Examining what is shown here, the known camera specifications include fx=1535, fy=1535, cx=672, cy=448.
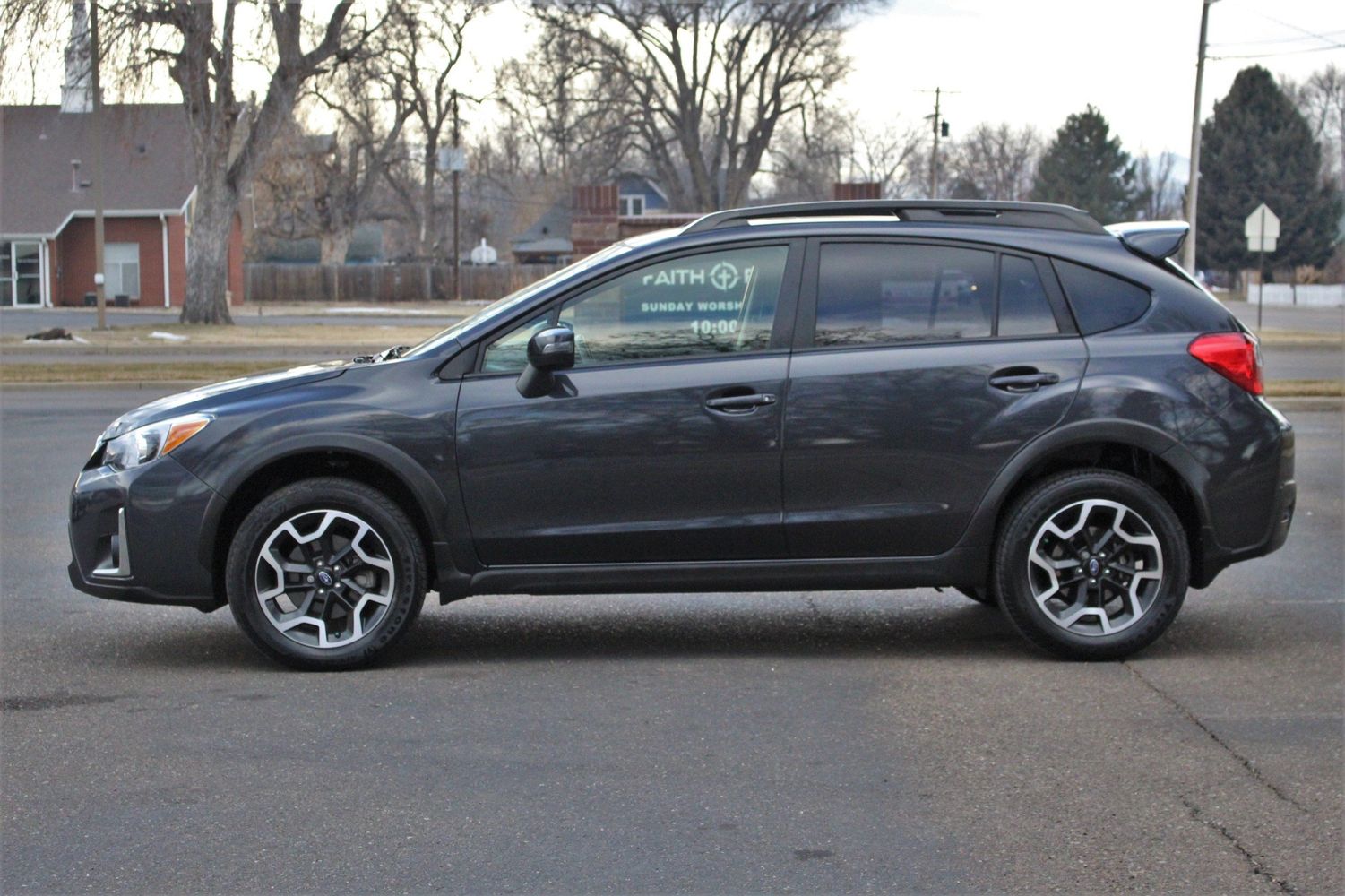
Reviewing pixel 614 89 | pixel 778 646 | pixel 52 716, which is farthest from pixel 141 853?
pixel 614 89

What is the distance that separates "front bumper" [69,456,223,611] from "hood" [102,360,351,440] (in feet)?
0.71

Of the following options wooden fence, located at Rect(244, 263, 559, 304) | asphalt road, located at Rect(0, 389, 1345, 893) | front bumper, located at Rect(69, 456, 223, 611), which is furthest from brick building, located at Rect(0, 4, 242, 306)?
asphalt road, located at Rect(0, 389, 1345, 893)

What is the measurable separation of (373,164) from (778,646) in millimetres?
62965

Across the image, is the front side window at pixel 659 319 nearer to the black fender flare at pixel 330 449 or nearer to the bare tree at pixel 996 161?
the black fender flare at pixel 330 449

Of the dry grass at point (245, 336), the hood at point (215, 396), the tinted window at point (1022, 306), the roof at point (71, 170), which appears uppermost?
the roof at point (71, 170)

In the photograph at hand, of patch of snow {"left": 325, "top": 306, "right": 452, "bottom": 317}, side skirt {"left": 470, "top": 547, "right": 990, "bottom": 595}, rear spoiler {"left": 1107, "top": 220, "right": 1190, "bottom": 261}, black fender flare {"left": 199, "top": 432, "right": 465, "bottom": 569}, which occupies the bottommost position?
side skirt {"left": 470, "top": 547, "right": 990, "bottom": 595}

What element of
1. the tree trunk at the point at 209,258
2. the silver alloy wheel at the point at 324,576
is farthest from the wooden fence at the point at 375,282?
the silver alloy wheel at the point at 324,576

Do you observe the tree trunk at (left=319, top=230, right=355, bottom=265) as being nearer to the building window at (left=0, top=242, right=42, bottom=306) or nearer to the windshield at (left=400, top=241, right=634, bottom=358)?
the building window at (left=0, top=242, right=42, bottom=306)

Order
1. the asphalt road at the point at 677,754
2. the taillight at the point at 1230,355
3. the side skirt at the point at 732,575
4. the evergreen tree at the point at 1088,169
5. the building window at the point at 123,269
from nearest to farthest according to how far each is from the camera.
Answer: the asphalt road at the point at 677,754, the side skirt at the point at 732,575, the taillight at the point at 1230,355, the building window at the point at 123,269, the evergreen tree at the point at 1088,169

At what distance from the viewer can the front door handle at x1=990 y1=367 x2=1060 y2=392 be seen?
5.95m

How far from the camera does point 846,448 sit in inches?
233

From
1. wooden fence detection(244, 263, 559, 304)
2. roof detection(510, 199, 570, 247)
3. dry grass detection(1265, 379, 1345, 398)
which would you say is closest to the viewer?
dry grass detection(1265, 379, 1345, 398)

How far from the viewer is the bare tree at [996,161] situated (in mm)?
95625

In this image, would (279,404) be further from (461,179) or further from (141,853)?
(461,179)
